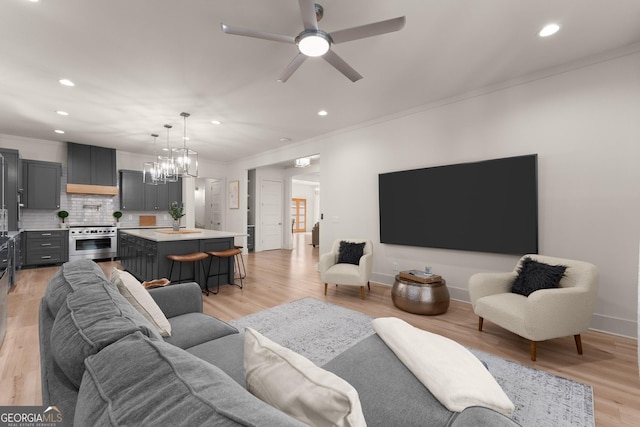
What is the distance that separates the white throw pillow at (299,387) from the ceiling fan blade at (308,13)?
1969 millimetres

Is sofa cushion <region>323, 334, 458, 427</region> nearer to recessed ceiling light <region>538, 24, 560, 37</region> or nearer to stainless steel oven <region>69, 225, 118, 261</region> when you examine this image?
recessed ceiling light <region>538, 24, 560, 37</region>

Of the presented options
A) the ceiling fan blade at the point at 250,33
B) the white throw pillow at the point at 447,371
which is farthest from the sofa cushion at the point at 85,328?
the ceiling fan blade at the point at 250,33

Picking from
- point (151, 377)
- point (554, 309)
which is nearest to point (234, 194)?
point (554, 309)

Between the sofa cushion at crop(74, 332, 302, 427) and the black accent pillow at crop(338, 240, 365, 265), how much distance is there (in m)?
3.69

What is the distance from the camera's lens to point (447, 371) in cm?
107

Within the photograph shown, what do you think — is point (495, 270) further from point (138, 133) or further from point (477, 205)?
point (138, 133)

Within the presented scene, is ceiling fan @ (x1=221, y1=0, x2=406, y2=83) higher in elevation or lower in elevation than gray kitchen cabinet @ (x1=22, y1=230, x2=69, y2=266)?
higher

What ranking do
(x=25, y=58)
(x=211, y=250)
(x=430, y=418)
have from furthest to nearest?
(x=211, y=250) → (x=25, y=58) → (x=430, y=418)

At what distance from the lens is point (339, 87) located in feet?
11.8

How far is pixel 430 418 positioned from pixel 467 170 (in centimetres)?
344

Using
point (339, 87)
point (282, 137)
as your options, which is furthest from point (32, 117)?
point (339, 87)

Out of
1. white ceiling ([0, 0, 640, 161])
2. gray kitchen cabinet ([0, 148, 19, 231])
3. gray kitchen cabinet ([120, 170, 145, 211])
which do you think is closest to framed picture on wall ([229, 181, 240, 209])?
gray kitchen cabinet ([120, 170, 145, 211])

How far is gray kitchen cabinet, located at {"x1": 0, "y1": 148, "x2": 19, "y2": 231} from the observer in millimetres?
5154

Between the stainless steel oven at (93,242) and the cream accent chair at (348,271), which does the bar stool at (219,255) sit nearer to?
the cream accent chair at (348,271)
